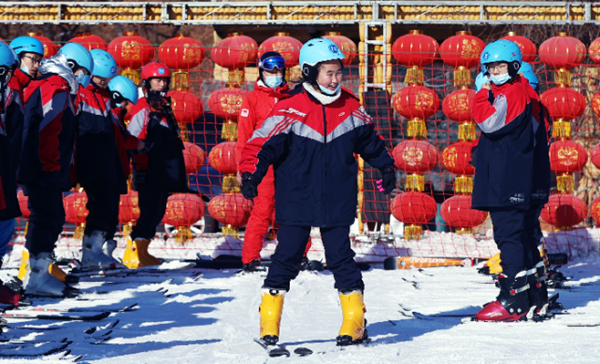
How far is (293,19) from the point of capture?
34.4 feet

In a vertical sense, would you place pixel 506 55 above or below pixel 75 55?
below

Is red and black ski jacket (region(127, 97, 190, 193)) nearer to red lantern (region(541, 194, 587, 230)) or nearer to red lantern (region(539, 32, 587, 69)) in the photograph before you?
red lantern (region(541, 194, 587, 230))

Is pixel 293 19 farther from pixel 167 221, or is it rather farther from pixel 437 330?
pixel 437 330

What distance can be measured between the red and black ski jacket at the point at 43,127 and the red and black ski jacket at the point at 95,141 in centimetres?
107

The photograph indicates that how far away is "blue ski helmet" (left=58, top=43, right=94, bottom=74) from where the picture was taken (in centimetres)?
601

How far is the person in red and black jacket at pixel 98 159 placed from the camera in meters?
6.70

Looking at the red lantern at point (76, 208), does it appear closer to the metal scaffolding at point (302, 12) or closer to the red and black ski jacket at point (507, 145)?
the metal scaffolding at point (302, 12)

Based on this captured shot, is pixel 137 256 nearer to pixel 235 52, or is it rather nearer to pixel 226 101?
pixel 226 101

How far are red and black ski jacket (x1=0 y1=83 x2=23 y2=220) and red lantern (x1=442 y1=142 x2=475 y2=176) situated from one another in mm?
5548

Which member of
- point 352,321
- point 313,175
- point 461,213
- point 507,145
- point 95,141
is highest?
point 95,141

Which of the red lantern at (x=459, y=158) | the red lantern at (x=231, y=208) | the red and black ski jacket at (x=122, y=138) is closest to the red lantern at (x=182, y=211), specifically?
the red lantern at (x=231, y=208)

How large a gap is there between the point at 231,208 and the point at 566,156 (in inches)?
155

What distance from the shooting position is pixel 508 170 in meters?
4.70

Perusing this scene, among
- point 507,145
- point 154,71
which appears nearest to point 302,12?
point 154,71
